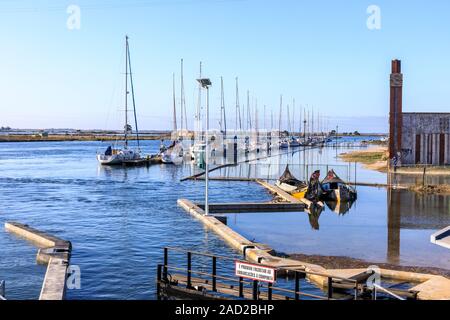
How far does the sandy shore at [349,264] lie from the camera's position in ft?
65.3

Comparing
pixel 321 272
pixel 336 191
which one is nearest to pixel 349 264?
pixel 321 272

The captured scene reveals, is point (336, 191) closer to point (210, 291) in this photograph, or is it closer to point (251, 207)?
point (251, 207)

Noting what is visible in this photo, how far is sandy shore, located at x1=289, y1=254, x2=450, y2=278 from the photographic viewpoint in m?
19.9

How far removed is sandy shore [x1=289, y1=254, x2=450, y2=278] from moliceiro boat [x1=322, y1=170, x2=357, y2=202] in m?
19.1

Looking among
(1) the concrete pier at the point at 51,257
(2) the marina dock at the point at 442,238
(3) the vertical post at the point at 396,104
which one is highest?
(3) the vertical post at the point at 396,104

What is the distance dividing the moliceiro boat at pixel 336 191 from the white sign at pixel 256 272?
2810 cm

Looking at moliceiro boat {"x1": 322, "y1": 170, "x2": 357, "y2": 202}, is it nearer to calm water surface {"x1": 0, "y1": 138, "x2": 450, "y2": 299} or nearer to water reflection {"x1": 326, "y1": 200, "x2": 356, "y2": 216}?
water reflection {"x1": 326, "y1": 200, "x2": 356, "y2": 216}

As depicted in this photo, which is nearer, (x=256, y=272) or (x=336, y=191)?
(x=256, y=272)

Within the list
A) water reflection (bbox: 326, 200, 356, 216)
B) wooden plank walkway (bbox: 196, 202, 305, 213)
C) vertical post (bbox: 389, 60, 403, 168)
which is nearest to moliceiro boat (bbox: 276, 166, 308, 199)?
water reflection (bbox: 326, 200, 356, 216)

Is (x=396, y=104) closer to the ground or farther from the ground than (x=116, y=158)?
farther from the ground

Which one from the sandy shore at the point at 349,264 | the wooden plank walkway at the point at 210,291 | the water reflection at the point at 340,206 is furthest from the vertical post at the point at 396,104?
the wooden plank walkway at the point at 210,291

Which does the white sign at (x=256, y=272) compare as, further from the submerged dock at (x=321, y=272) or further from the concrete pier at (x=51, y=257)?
the concrete pier at (x=51, y=257)

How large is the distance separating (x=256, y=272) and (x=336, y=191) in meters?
28.7

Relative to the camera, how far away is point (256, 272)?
45.6ft
